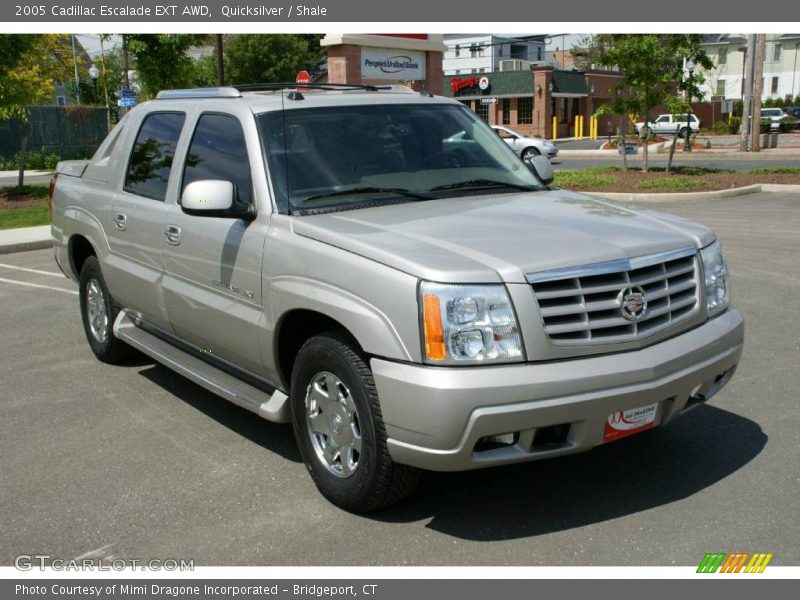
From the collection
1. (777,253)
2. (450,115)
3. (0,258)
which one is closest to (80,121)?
(0,258)

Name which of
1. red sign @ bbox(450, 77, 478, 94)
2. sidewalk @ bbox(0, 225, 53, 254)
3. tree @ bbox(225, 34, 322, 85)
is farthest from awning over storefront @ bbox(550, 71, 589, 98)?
sidewalk @ bbox(0, 225, 53, 254)

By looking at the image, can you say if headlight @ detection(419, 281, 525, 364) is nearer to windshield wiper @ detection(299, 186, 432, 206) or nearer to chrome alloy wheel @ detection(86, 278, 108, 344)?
windshield wiper @ detection(299, 186, 432, 206)

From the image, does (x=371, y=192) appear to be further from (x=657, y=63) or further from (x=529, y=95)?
(x=529, y=95)

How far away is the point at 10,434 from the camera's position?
5.59m

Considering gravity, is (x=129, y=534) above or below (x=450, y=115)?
below

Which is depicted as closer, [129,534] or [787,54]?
[129,534]

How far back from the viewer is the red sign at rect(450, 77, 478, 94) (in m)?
59.2

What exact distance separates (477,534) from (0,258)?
11.0m

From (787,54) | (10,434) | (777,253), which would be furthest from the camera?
(787,54)

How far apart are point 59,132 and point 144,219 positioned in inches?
1369

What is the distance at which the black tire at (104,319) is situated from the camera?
6.79 meters

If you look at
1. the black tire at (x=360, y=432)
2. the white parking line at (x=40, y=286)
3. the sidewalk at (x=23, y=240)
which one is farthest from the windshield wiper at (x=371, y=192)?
the sidewalk at (x=23, y=240)

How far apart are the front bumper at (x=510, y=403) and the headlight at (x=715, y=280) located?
0.61m
